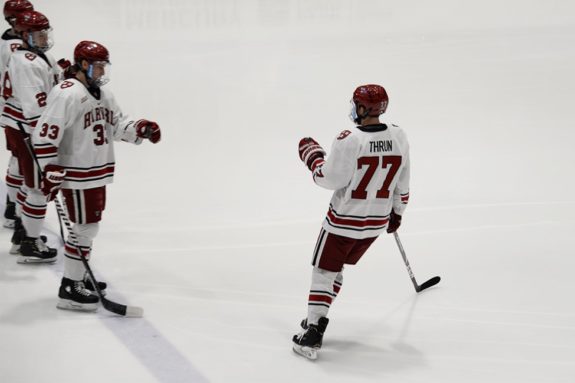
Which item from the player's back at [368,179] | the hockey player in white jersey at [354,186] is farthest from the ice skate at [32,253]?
the player's back at [368,179]

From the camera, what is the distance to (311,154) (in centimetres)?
315

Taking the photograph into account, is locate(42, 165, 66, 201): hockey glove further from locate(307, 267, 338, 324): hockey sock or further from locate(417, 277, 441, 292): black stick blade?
locate(417, 277, 441, 292): black stick blade

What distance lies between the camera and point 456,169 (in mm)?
5402

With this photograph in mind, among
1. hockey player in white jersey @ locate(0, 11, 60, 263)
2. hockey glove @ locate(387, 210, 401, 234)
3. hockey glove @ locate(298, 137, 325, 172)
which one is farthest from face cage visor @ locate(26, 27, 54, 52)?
hockey glove @ locate(387, 210, 401, 234)

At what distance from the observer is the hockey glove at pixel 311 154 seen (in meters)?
3.11

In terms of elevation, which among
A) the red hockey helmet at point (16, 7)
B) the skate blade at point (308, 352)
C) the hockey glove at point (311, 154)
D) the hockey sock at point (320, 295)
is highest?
the red hockey helmet at point (16, 7)

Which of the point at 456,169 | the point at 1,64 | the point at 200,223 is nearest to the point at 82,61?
the point at 1,64

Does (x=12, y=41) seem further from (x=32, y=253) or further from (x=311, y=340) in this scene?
(x=311, y=340)

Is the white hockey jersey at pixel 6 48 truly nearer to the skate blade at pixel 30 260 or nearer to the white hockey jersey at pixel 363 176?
the skate blade at pixel 30 260

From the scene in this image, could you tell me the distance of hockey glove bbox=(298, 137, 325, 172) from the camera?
3.11 m

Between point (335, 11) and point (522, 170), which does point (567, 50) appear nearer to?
point (335, 11)

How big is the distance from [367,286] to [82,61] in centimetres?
163

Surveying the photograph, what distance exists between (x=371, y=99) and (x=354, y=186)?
0.32 metres

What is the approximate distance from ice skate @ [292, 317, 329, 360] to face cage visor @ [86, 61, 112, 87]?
1268mm
